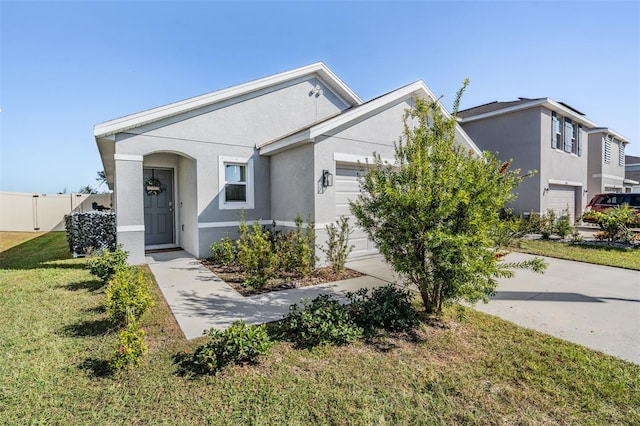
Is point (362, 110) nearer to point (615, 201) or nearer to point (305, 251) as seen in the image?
point (305, 251)

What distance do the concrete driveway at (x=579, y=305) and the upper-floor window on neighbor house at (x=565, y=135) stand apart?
1127cm

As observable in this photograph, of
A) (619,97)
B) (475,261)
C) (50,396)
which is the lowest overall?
(50,396)

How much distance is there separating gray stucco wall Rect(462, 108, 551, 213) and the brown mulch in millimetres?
12486

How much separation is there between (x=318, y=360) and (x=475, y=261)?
214 cm

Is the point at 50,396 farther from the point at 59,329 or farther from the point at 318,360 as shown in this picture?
the point at 318,360

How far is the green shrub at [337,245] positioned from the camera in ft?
23.3

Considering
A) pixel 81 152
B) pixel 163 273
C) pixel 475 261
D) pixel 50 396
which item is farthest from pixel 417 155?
pixel 81 152

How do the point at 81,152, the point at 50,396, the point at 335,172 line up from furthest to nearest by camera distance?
the point at 81,152 → the point at 335,172 → the point at 50,396

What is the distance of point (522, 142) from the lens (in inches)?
600

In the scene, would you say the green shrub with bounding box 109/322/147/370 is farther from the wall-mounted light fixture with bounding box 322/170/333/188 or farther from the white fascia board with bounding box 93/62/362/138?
the white fascia board with bounding box 93/62/362/138

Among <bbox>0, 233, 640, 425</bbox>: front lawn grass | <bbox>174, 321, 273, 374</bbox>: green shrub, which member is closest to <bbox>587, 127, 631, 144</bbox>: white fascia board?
<bbox>0, 233, 640, 425</bbox>: front lawn grass

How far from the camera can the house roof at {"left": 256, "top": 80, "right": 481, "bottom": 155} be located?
7.30 meters

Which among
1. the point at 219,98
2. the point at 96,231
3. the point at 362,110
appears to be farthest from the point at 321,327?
the point at 96,231

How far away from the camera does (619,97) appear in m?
9.34
